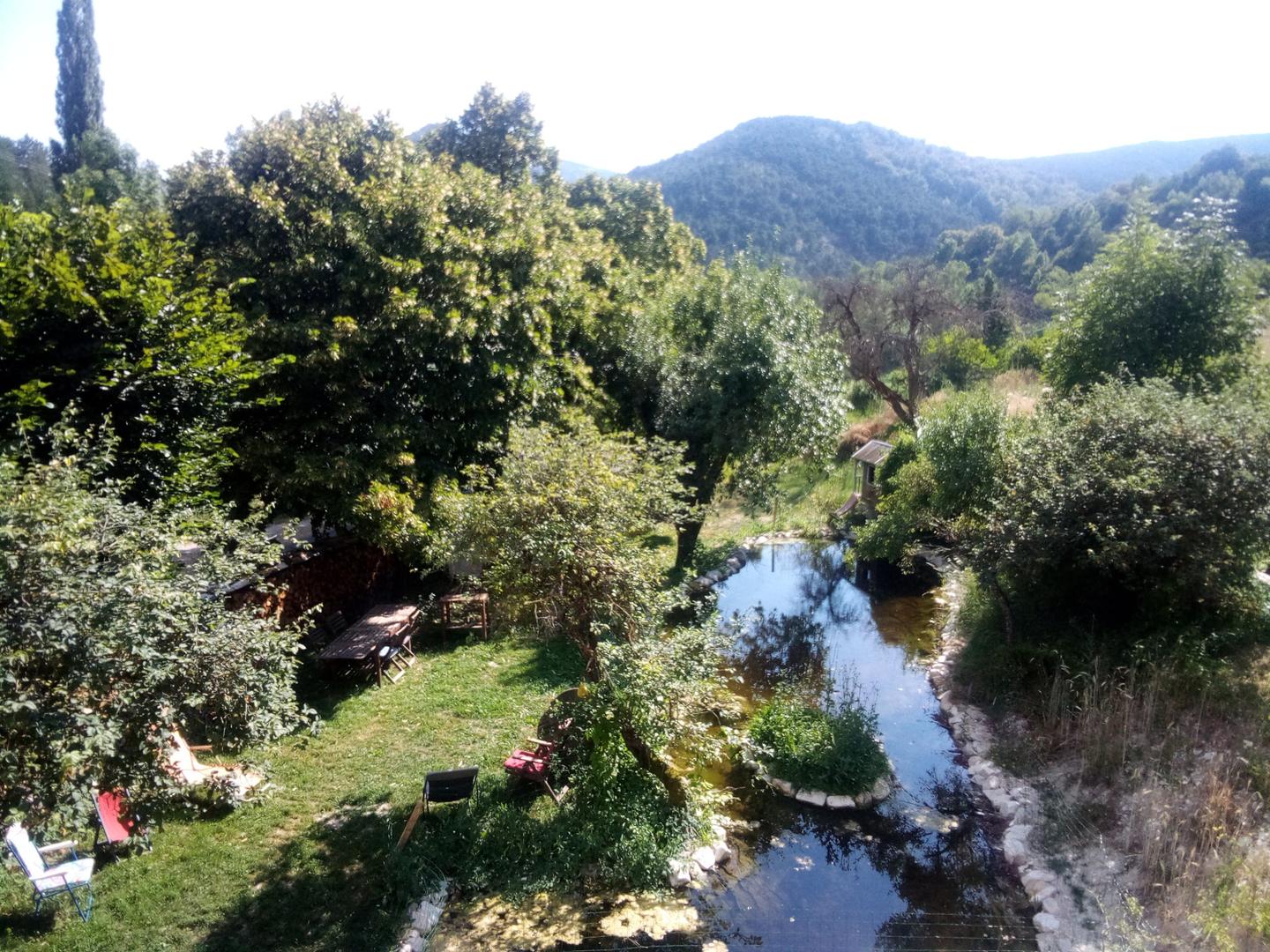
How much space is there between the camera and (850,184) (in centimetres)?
9512

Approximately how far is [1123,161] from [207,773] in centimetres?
13864

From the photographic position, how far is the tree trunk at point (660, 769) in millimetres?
7773

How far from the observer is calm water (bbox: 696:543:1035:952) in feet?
22.2

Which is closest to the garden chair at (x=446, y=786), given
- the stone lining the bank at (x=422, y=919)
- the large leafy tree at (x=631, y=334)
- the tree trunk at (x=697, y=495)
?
the stone lining the bank at (x=422, y=919)

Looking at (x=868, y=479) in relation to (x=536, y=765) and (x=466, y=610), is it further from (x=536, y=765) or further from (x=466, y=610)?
(x=536, y=765)

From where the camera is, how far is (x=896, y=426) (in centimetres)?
2709

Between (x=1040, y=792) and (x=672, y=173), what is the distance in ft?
330

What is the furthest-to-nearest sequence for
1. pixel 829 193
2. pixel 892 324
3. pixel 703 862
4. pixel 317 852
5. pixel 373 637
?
pixel 829 193, pixel 892 324, pixel 373 637, pixel 703 862, pixel 317 852

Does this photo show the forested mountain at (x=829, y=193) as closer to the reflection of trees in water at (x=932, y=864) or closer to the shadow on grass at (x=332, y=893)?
the reflection of trees in water at (x=932, y=864)

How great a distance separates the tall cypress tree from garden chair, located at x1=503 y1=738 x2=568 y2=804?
52.1 metres

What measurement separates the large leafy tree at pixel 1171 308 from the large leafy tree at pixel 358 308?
1120cm

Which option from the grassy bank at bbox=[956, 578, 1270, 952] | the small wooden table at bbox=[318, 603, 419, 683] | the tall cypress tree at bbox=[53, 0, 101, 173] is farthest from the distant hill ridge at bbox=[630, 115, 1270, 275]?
the small wooden table at bbox=[318, 603, 419, 683]

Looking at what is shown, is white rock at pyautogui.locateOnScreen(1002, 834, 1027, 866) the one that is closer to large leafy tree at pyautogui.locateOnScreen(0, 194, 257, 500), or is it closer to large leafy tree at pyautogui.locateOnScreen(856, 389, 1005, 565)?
large leafy tree at pyautogui.locateOnScreen(856, 389, 1005, 565)

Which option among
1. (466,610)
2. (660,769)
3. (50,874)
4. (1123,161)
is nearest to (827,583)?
(466,610)
